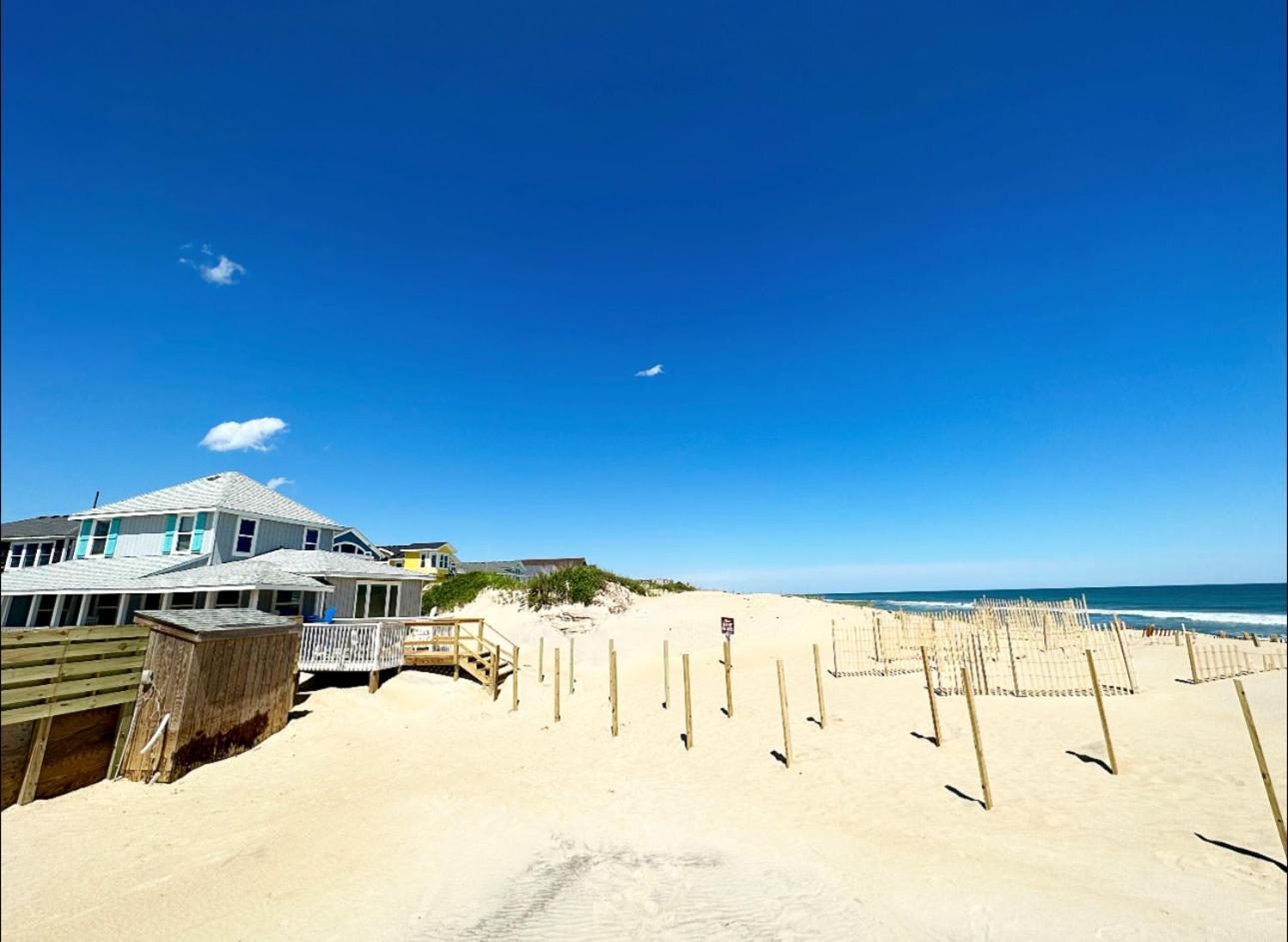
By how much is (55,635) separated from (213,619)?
4877 millimetres

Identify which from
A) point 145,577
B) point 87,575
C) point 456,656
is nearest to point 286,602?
point 145,577

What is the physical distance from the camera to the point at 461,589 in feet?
133

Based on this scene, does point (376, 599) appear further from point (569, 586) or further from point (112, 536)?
point (569, 586)

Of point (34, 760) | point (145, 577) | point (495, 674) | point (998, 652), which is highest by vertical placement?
point (145, 577)

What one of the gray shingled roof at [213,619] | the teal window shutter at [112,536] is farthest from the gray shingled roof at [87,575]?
the gray shingled roof at [213,619]

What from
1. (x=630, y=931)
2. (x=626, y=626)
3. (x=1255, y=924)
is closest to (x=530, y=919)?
(x=630, y=931)

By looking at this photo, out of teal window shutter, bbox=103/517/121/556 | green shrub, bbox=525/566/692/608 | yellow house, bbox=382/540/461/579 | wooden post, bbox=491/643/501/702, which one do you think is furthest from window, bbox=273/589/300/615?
yellow house, bbox=382/540/461/579

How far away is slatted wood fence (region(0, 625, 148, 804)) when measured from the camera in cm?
770

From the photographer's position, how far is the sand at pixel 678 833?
7570 mm

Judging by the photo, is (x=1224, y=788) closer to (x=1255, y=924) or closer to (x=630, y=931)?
(x=1255, y=924)

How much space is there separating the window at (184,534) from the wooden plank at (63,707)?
17266 millimetres

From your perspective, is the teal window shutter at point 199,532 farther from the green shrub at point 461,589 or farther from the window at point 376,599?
the green shrub at point 461,589

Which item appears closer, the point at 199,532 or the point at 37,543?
the point at 199,532

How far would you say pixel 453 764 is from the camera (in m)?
14.1
